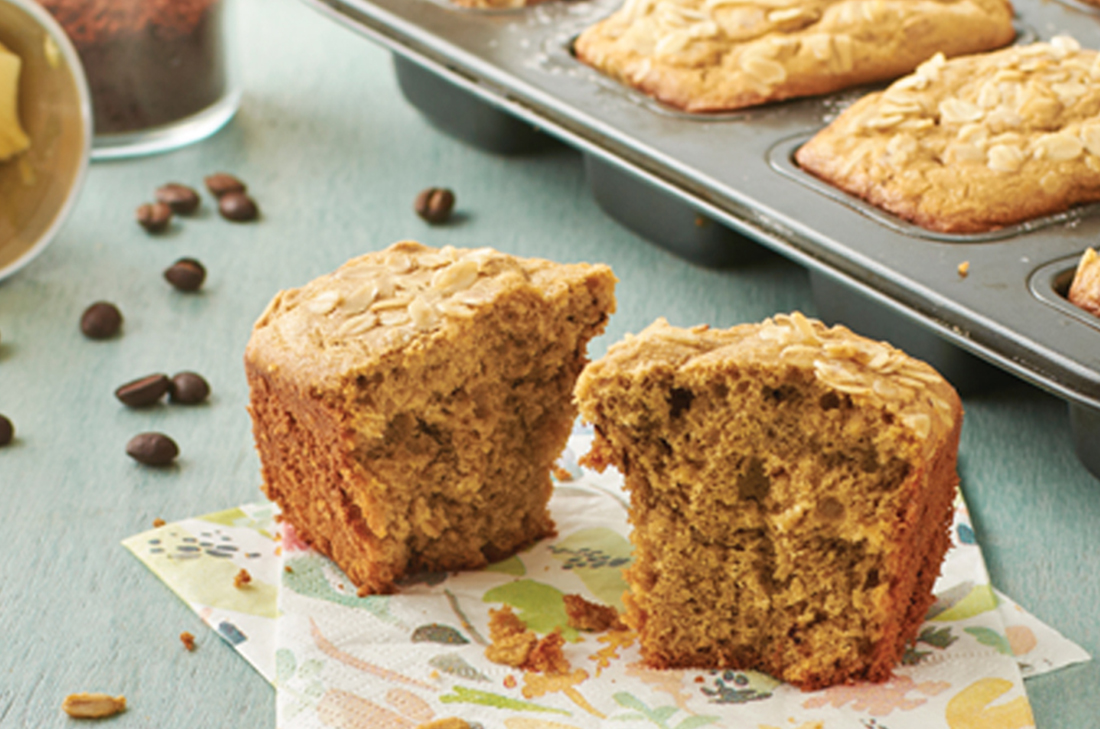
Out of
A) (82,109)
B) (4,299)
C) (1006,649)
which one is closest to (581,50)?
(82,109)

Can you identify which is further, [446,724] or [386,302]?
[386,302]

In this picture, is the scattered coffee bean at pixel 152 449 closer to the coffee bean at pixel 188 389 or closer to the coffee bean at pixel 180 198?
the coffee bean at pixel 188 389

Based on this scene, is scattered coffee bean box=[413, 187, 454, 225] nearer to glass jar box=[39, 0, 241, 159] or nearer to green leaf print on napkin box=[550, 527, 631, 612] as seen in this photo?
glass jar box=[39, 0, 241, 159]

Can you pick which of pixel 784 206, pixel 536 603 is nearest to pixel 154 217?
pixel 784 206

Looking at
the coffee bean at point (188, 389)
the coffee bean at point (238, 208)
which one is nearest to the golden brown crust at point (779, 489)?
the coffee bean at point (188, 389)

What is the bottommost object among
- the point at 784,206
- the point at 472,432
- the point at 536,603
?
the point at 536,603

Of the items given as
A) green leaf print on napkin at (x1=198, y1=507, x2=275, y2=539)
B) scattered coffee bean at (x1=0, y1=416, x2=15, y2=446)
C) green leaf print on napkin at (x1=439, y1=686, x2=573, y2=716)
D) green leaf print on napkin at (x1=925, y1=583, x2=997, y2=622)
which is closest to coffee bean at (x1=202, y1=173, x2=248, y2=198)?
scattered coffee bean at (x1=0, y1=416, x2=15, y2=446)

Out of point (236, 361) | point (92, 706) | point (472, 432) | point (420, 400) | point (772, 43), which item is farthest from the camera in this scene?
point (772, 43)

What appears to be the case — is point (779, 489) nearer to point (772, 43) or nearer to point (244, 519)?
point (244, 519)
